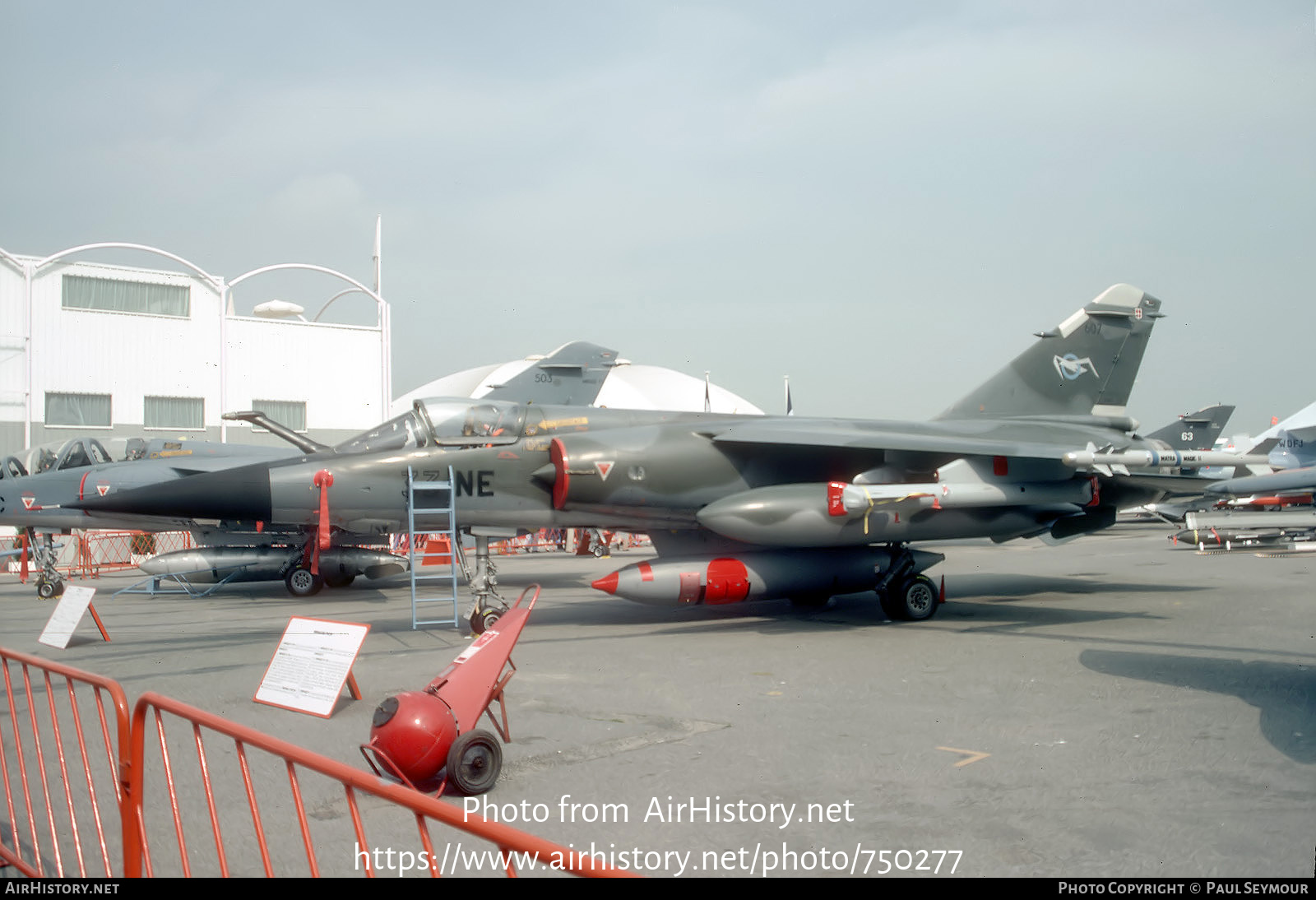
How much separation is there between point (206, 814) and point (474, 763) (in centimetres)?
127

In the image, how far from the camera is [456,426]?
36.5ft

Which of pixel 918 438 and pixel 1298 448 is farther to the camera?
pixel 1298 448

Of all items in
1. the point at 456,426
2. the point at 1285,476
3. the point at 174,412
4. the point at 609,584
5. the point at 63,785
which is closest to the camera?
the point at 63,785

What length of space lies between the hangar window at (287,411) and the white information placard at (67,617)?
23025mm

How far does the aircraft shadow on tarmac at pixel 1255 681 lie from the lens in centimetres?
553

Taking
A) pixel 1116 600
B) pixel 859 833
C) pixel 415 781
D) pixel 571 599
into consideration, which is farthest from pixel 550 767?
pixel 1116 600

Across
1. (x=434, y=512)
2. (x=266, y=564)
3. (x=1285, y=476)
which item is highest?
(x=434, y=512)

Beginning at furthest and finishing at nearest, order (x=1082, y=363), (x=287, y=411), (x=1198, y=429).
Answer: (x=287, y=411) < (x=1198, y=429) < (x=1082, y=363)

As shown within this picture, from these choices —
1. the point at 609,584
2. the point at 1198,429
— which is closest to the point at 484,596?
the point at 609,584

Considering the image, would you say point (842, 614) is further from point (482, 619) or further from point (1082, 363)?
point (1082, 363)

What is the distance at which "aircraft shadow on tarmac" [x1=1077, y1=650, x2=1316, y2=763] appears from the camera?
553 centimetres

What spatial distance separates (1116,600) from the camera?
41.0 ft

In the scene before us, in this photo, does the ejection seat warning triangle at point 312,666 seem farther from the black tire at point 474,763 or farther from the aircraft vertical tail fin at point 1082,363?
the aircraft vertical tail fin at point 1082,363
